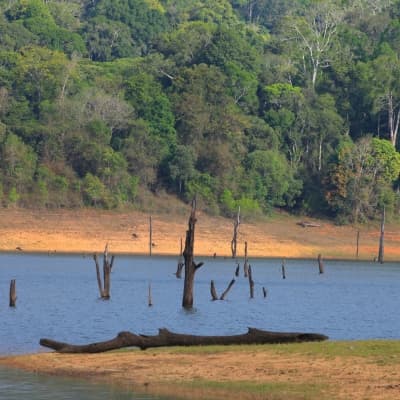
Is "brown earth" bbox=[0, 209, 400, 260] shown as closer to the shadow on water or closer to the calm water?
the calm water

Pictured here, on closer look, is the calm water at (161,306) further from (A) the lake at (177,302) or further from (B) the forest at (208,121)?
(B) the forest at (208,121)

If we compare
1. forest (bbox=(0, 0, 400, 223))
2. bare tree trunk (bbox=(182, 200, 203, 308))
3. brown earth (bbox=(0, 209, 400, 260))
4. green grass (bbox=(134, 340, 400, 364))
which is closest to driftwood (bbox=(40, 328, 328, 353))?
green grass (bbox=(134, 340, 400, 364))

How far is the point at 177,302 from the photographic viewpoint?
56.8 m

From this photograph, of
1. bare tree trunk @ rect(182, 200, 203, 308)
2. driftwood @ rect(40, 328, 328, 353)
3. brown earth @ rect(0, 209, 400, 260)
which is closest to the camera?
driftwood @ rect(40, 328, 328, 353)

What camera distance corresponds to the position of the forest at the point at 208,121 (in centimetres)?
11200

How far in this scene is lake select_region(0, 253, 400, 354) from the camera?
41.9m

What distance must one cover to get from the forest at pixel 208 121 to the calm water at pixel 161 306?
689 inches

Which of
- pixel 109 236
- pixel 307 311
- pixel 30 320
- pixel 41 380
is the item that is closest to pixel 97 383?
pixel 41 380

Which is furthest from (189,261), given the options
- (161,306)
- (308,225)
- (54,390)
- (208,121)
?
(208,121)

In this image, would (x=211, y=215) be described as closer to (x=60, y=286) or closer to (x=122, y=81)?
(x=122, y=81)

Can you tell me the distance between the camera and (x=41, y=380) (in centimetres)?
2666

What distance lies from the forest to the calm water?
17509 millimetres

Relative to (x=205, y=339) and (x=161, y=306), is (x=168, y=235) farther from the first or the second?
(x=205, y=339)

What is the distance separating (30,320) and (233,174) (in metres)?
73.7
